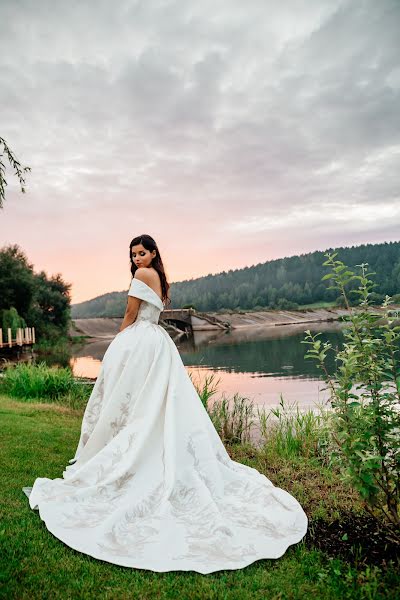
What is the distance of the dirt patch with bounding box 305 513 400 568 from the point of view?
9.20 feet

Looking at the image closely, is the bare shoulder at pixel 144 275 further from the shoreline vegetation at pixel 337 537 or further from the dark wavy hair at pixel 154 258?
the shoreline vegetation at pixel 337 537

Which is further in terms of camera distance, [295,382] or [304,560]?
[295,382]

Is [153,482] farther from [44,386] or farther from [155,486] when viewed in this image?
[44,386]

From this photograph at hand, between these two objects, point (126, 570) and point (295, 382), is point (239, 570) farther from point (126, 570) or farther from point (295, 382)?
point (295, 382)

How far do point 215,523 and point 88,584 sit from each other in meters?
0.95

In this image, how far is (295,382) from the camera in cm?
1380

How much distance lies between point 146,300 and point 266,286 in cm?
7604

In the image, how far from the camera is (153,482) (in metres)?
3.62

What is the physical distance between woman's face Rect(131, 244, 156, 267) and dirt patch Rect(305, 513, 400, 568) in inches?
106

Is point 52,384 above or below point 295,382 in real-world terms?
above

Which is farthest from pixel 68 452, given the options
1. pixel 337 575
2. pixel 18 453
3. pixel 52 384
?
pixel 52 384

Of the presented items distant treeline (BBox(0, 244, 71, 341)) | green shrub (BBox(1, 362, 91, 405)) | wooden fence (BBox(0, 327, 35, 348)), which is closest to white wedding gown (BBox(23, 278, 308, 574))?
green shrub (BBox(1, 362, 91, 405))

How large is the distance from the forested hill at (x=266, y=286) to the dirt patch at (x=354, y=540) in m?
60.3

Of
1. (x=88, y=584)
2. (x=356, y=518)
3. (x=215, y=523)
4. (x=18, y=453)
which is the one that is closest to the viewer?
(x=88, y=584)
